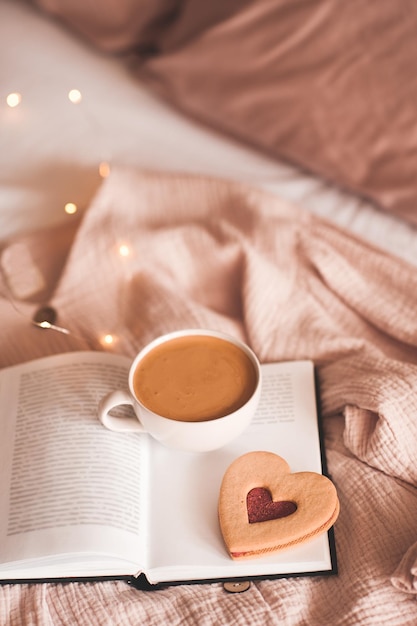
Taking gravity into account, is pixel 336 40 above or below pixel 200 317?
above

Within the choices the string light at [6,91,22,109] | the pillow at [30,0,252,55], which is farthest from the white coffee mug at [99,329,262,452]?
the pillow at [30,0,252,55]

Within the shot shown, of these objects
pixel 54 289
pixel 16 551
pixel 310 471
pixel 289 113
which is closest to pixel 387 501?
pixel 310 471

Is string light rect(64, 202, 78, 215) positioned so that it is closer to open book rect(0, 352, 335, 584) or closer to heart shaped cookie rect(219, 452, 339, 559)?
open book rect(0, 352, 335, 584)

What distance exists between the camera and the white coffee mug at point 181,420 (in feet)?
2.04

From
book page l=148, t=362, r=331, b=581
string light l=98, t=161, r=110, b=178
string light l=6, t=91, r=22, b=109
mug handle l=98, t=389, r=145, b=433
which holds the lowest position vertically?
book page l=148, t=362, r=331, b=581

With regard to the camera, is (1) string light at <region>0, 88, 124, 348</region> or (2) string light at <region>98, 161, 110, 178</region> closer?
(1) string light at <region>0, 88, 124, 348</region>

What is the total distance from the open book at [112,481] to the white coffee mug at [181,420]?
0.06ft

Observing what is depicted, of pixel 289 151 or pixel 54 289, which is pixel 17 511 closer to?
pixel 54 289

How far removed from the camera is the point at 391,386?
0.67m

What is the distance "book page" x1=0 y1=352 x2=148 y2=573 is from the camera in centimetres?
60

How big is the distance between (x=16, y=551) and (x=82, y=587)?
2.6 inches

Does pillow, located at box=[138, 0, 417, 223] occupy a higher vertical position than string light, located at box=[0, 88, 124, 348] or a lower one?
higher

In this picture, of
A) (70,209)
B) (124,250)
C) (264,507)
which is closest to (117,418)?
(264,507)

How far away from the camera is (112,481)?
0.64 m
